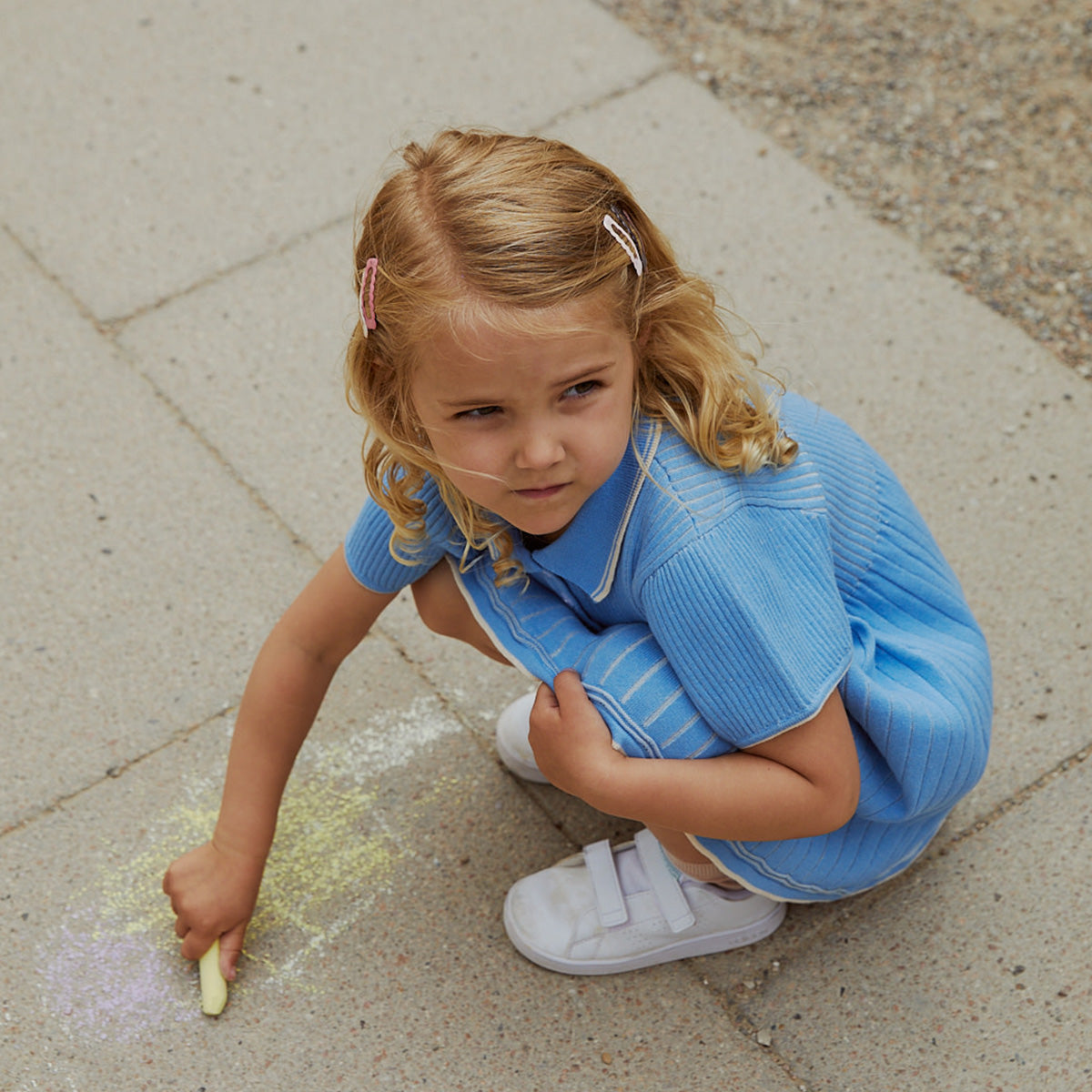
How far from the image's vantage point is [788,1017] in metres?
2.01

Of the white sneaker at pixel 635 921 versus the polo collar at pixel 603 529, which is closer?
the polo collar at pixel 603 529

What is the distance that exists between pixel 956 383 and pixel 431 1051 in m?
1.68

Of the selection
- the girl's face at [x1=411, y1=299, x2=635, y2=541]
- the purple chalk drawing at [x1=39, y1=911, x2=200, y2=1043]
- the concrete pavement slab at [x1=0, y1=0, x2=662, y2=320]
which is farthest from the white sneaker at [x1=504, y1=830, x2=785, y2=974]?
the concrete pavement slab at [x1=0, y1=0, x2=662, y2=320]

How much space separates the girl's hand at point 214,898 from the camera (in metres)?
2.05

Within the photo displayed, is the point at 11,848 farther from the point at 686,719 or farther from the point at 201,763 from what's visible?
the point at 686,719

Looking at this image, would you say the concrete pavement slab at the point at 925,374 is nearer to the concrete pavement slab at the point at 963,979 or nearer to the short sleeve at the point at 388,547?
the concrete pavement slab at the point at 963,979

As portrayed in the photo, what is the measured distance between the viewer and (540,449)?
1.58 meters

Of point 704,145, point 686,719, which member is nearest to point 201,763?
point 686,719

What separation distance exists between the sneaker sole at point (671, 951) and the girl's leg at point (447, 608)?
457 mm

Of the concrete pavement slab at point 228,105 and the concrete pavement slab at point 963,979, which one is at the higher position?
the concrete pavement slab at point 228,105

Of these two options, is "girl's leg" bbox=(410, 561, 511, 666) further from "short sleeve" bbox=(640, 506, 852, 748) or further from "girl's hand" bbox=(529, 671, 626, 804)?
"short sleeve" bbox=(640, 506, 852, 748)

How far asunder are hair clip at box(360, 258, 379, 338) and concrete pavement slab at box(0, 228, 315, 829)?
37.7 inches

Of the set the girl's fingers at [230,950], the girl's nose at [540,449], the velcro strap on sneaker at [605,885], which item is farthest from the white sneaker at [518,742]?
the girl's nose at [540,449]

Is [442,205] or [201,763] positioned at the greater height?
[442,205]
